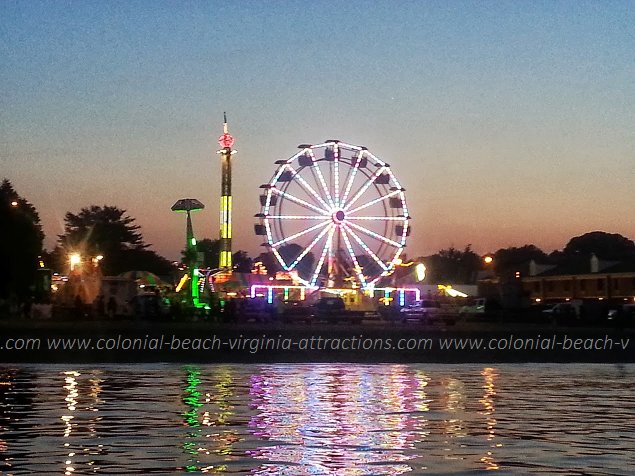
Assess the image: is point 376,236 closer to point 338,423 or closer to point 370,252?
point 370,252

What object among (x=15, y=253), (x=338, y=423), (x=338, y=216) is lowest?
(x=338, y=423)

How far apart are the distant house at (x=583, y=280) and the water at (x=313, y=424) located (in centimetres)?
9133

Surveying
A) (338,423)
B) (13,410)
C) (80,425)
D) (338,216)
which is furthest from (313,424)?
(338,216)

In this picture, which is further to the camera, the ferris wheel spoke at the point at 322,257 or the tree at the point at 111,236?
the tree at the point at 111,236

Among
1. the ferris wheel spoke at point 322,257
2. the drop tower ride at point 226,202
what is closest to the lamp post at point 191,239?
the drop tower ride at point 226,202

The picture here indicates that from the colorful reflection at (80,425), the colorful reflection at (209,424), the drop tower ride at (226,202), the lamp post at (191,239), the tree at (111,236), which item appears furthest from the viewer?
the tree at (111,236)

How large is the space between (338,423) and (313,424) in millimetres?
327

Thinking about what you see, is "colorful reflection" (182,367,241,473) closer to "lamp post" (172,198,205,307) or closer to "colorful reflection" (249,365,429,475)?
"colorful reflection" (249,365,429,475)

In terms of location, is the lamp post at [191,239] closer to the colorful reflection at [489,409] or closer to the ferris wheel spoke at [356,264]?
the ferris wheel spoke at [356,264]

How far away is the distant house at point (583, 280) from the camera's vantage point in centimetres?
12019

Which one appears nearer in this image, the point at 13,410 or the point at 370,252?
the point at 13,410

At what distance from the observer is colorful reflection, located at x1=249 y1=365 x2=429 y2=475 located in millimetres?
11289

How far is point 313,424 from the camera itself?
48.8 feet

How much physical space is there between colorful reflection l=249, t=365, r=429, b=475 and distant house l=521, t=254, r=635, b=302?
90.9m
